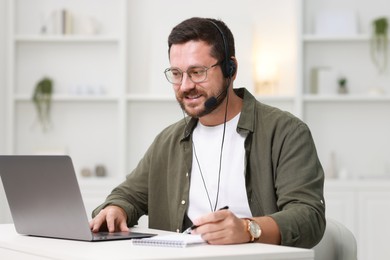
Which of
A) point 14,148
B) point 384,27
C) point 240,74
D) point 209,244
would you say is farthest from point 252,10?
point 209,244

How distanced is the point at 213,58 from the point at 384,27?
3.40m

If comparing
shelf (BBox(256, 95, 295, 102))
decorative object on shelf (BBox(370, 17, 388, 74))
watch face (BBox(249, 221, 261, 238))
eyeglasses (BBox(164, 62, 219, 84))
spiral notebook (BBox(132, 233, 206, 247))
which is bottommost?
spiral notebook (BBox(132, 233, 206, 247))

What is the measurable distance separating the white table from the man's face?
629 mm

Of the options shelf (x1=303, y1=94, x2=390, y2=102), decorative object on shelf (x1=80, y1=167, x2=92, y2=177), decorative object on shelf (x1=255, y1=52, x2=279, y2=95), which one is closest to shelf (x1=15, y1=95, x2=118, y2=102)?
decorative object on shelf (x1=80, y1=167, x2=92, y2=177)

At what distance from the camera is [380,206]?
5.54 meters

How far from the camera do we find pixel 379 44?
5.87 m

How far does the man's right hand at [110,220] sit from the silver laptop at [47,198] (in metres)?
0.07

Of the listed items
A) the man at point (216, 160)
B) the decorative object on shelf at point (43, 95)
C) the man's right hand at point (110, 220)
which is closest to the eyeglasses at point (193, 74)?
the man at point (216, 160)

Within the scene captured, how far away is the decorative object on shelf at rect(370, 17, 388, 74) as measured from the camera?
5.79 metres

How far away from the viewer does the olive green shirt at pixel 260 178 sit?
2.39 metres

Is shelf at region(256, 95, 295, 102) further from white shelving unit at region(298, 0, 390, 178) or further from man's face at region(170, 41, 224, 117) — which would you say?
man's face at region(170, 41, 224, 117)

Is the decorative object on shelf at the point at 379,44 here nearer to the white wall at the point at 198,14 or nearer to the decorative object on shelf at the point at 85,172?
the white wall at the point at 198,14

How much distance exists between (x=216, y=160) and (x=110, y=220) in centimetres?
45

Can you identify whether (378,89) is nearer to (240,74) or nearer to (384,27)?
(384,27)
